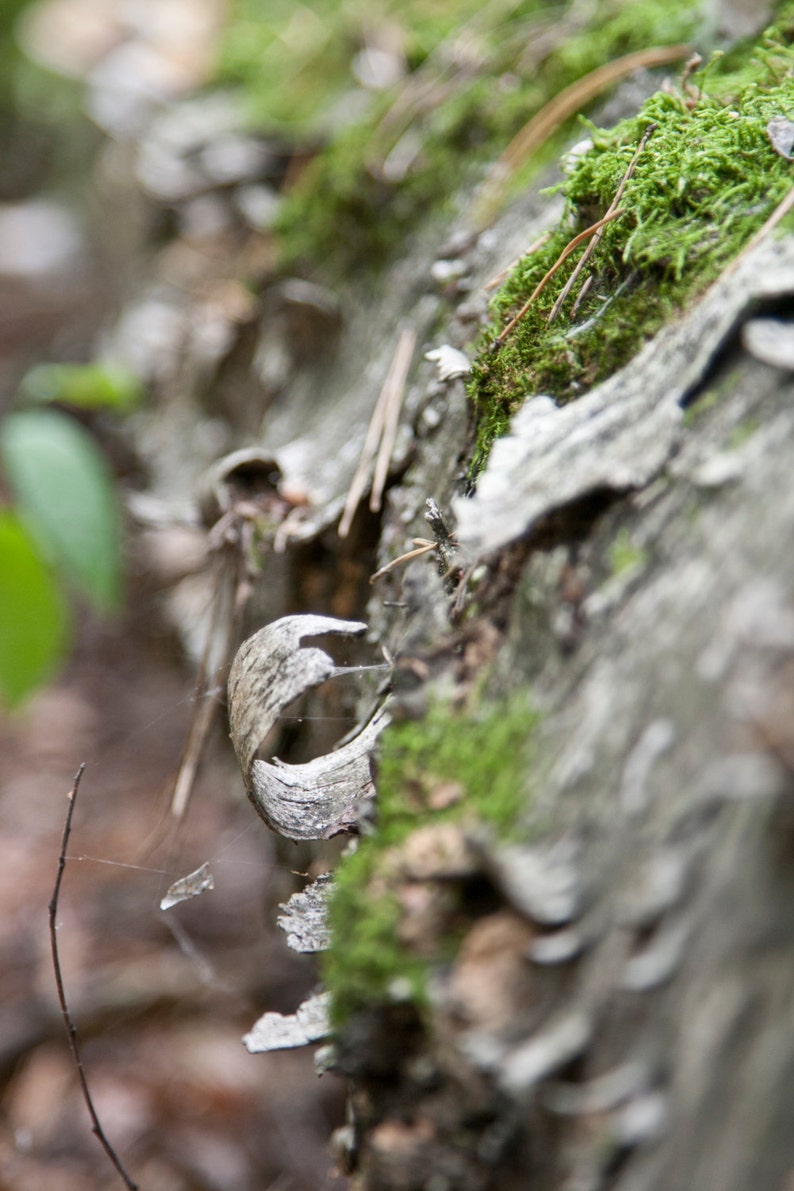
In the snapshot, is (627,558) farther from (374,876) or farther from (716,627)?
(374,876)

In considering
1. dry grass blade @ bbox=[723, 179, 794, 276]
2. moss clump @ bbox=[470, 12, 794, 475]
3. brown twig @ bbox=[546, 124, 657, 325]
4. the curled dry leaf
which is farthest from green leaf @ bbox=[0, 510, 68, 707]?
dry grass blade @ bbox=[723, 179, 794, 276]

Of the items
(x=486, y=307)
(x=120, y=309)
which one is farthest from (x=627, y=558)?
(x=120, y=309)

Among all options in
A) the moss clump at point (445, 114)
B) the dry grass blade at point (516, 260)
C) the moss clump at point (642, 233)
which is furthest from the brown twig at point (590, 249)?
the moss clump at point (445, 114)

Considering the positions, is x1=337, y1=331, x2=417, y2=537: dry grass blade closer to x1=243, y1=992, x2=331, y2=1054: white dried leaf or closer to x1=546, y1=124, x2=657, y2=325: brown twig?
x1=546, y1=124, x2=657, y2=325: brown twig

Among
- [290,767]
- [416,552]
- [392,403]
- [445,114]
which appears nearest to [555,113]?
[445,114]

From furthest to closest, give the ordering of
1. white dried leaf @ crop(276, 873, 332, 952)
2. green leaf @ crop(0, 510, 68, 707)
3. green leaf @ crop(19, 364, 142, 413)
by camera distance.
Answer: green leaf @ crop(19, 364, 142, 413)
green leaf @ crop(0, 510, 68, 707)
white dried leaf @ crop(276, 873, 332, 952)

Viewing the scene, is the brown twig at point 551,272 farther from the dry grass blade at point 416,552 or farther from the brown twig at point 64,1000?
the brown twig at point 64,1000
